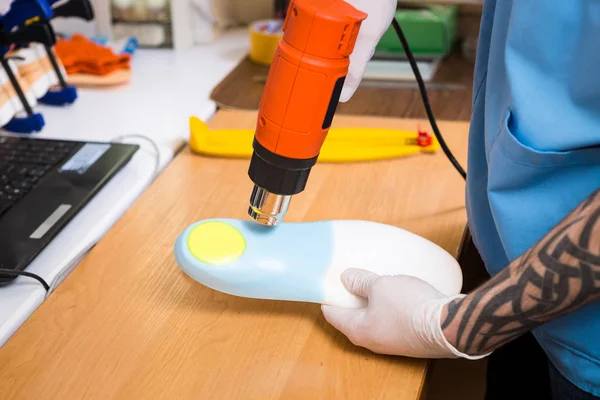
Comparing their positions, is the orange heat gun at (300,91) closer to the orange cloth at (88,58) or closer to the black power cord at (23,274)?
the black power cord at (23,274)

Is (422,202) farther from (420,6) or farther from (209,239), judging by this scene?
(420,6)

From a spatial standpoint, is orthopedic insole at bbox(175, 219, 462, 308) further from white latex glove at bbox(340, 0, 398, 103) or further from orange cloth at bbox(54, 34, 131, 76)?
orange cloth at bbox(54, 34, 131, 76)

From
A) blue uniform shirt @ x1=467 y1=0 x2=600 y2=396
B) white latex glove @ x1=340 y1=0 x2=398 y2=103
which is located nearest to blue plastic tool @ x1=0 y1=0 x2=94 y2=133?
white latex glove @ x1=340 y1=0 x2=398 y2=103

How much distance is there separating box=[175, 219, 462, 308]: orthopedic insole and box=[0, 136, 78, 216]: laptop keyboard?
0.28 meters

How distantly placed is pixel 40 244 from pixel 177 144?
1.03ft

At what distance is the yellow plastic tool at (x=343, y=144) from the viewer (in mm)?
968

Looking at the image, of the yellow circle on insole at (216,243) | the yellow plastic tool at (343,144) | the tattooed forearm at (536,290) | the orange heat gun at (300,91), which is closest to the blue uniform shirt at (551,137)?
the tattooed forearm at (536,290)

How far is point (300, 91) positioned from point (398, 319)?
222mm

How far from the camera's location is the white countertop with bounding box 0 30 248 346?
2.40ft

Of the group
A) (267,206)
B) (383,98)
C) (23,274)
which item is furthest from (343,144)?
(23,274)

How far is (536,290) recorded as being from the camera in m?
0.54

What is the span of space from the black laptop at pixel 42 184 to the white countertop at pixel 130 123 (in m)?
0.02

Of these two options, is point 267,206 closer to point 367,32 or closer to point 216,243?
point 216,243

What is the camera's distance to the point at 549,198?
59 centimetres
